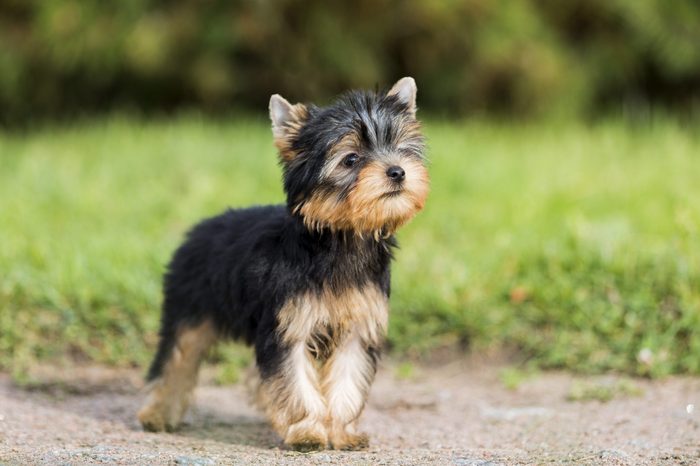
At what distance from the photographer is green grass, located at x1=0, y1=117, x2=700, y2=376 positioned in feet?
26.1

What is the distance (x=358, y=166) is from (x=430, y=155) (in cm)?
376

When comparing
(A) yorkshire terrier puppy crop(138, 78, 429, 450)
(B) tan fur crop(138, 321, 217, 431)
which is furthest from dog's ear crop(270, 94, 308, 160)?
(B) tan fur crop(138, 321, 217, 431)

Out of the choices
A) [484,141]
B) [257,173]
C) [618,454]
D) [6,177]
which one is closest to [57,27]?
[6,177]

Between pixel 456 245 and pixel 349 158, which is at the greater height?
pixel 456 245

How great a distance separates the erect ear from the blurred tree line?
303 inches

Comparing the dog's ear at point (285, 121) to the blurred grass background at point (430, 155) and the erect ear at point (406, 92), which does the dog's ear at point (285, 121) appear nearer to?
the erect ear at point (406, 92)

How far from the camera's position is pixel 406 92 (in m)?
5.77

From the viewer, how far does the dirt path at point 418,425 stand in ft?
17.5

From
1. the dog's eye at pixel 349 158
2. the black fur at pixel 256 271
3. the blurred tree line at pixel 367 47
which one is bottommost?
the black fur at pixel 256 271

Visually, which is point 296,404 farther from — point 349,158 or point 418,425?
point 418,425

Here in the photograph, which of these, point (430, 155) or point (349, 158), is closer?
point (349, 158)

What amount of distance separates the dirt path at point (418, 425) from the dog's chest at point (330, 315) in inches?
23.6

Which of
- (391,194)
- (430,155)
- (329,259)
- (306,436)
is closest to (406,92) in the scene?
(391,194)

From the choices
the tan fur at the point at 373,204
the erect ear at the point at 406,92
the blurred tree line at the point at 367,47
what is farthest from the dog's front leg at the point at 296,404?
the blurred tree line at the point at 367,47
